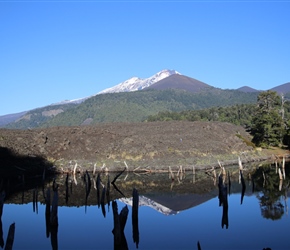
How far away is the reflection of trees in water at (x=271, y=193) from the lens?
106 feet

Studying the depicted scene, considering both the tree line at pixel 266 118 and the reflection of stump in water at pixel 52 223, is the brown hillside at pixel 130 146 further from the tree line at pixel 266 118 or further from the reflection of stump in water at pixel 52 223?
the reflection of stump in water at pixel 52 223

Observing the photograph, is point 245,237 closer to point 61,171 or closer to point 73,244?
point 73,244

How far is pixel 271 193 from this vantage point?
130ft

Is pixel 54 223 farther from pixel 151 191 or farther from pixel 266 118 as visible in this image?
pixel 266 118

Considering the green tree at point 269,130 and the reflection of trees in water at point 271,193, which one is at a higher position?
the green tree at point 269,130

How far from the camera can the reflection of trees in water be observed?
106 feet

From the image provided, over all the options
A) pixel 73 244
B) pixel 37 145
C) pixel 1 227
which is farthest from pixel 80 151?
pixel 73 244

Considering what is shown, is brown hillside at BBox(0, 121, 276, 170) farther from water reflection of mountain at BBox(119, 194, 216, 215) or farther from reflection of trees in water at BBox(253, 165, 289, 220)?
water reflection of mountain at BBox(119, 194, 216, 215)

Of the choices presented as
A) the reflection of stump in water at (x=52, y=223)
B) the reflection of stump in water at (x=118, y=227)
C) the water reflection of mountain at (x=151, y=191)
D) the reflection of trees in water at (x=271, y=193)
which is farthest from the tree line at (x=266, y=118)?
the reflection of stump in water at (x=118, y=227)

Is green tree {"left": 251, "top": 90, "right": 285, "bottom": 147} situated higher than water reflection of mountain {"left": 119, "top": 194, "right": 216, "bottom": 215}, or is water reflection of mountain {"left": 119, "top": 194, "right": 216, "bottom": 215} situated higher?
green tree {"left": 251, "top": 90, "right": 285, "bottom": 147}

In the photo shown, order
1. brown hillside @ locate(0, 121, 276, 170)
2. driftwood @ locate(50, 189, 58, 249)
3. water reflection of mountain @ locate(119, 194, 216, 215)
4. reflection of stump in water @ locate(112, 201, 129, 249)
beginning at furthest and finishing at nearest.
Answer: brown hillside @ locate(0, 121, 276, 170)
water reflection of mountain @ locate(119, 194, 216, 215)
driftwood @ locate(50, 189, 58, 249)
reflection of stump in water @ locate(112, 201, 129, 249)

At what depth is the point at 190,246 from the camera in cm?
2316

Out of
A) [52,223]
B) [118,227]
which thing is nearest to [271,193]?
[52,223]

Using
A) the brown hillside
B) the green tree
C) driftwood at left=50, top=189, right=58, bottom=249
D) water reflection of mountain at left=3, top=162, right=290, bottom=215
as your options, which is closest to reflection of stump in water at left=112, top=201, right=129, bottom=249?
driftwood at left=50, top=189, right=58, bottom=249
